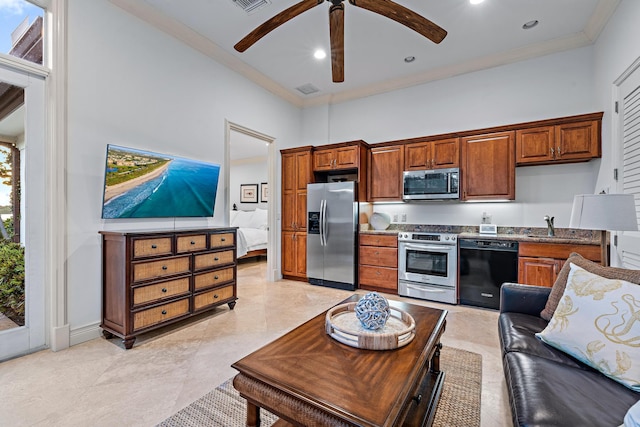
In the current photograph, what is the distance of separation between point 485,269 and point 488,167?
1.31 meters

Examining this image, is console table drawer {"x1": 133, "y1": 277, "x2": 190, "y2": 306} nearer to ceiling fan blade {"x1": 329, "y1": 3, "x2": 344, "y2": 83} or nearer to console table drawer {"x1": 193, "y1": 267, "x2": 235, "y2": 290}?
console table drawer {"x1": 193, "y1": 267, "x2": 235, "y2": 290}

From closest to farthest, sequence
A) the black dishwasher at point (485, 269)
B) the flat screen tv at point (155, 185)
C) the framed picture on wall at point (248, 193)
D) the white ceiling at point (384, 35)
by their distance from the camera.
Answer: the flat screen tv at point (155, 185), the white ceiling at point (384, 35), the black dishwasher at point (485, 269), the framed picture on wall at point (248, 193)

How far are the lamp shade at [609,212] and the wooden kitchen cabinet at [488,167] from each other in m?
1.79

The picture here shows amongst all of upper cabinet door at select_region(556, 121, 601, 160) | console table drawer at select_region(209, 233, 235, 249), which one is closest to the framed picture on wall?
console table drawer at select_region(209, 233, 235, 249)

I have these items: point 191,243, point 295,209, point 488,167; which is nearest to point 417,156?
point 488,167

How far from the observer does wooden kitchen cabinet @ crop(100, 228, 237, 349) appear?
8.03ft

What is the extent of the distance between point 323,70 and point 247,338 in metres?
3.74

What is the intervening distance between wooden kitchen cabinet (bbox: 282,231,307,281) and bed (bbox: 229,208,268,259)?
84 centimetres

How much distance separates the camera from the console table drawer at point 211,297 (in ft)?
9.82

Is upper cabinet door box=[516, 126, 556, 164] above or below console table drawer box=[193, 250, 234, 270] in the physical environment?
above

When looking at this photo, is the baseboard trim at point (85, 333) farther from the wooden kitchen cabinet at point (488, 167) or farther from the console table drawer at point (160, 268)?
the wooden kitchen cabinet at point (488, 167)

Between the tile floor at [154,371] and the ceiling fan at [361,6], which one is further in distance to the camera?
the ceiling fan at [361,6]

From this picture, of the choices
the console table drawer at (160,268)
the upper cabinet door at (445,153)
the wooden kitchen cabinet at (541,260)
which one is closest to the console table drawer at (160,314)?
the console table drawer at (160,268)

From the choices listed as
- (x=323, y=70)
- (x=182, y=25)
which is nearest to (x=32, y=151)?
(x=182, y=25)
